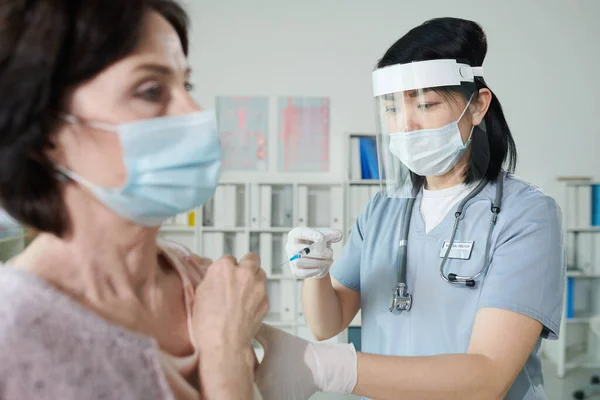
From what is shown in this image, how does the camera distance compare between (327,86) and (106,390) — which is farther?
(327,86)

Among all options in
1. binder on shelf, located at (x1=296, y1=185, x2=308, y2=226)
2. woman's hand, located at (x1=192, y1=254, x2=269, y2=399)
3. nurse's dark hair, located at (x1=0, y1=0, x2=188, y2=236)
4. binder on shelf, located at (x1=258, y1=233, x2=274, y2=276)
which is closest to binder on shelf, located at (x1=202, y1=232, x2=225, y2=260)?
binder on shelf, located at (x1=258, y1=233, x2=274, y2=276)

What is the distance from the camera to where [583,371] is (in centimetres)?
360

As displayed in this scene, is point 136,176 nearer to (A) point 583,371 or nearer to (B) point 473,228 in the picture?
(B) point 473,228

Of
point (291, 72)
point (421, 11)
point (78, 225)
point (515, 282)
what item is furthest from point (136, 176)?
point (421, 11)

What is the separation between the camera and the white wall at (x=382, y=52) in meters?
3.75

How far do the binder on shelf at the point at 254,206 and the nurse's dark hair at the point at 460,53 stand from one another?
2174mm

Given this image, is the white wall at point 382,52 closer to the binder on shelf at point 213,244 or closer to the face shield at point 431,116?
the binder on shelf at point 213,244

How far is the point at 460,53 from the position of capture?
1.25 meters

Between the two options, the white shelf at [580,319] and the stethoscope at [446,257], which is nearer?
the stethoscope at [446,257]

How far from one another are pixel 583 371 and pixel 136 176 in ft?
12.6

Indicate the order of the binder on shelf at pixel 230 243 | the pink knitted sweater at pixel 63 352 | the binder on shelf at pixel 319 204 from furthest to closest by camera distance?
1. the binder on shelf at pixel 319 204
2. the binder on shelf at pixel 230 243
3. the pink knitted sweater at pixel 63 352

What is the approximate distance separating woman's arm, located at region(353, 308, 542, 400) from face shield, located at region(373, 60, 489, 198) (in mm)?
399

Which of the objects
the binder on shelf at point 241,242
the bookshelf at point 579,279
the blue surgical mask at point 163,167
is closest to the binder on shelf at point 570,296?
the bookshelf at point 579,279

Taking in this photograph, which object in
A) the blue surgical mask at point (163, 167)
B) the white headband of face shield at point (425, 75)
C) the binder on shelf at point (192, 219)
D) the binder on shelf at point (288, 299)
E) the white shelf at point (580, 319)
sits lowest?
the white shelf at point (580, 319)
